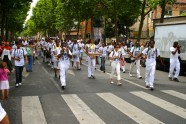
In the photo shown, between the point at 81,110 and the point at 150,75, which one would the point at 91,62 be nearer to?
the point at 150,75

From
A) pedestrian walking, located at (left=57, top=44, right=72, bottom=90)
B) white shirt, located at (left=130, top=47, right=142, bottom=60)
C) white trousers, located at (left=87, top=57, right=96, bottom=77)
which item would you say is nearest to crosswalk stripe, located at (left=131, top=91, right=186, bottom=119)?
pedestrian walking, located at (left=57, top=44, right=72, bottom=90)

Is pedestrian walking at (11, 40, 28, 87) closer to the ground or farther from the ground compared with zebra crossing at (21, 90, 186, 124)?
farther from the ground

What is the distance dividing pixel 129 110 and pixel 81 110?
51.6 inches

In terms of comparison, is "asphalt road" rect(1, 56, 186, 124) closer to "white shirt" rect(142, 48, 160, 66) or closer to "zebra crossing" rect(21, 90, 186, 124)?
"zebra crossing" rect(21, 90, 186, 124)

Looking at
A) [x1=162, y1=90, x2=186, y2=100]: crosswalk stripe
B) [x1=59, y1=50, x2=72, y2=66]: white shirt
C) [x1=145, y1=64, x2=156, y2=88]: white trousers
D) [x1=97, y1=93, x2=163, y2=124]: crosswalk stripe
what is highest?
[x1=59, y1=50, x2=72, y2=66]: white shirt

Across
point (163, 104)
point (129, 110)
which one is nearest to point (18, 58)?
point (129, 110)

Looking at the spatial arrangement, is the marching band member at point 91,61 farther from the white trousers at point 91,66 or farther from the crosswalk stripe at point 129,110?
the crosswalk stripe at point 129,110

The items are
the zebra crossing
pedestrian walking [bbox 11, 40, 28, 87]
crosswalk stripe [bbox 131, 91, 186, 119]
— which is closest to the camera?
the zebra crossing

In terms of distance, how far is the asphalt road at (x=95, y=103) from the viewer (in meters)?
8.45

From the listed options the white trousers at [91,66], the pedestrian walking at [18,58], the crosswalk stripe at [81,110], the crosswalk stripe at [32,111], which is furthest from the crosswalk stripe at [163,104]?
the pedestrian walking at [18,58]

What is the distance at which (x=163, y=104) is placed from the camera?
1041 centimetres

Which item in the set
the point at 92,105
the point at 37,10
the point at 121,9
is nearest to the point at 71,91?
the point at 92,105

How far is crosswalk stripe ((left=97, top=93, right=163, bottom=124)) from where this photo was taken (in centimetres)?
831

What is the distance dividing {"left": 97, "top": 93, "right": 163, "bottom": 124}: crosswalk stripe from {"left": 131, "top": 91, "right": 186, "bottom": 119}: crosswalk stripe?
0.87 meters
